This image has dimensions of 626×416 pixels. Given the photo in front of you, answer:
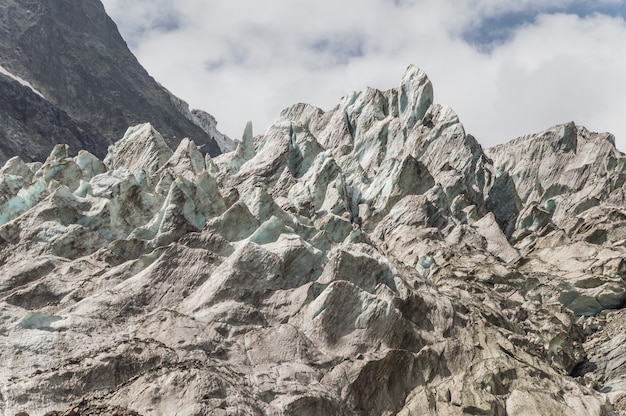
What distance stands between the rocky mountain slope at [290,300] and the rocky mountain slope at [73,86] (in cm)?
6778

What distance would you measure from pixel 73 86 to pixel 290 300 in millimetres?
137008

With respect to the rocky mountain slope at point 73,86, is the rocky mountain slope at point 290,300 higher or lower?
lower

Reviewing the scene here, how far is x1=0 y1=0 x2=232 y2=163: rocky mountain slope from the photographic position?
130 m

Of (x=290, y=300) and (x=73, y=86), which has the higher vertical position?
(x=73, y=86)

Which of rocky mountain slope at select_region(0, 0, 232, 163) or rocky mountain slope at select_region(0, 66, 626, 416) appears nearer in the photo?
rocky mountain slope at select_region(0, 66, 626, 416)

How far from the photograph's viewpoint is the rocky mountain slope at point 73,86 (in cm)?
13012

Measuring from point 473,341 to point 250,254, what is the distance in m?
11.3

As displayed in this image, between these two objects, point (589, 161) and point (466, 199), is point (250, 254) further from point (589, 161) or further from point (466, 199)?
point (589, 161)

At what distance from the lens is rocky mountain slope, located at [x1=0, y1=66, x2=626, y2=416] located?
25.0 m

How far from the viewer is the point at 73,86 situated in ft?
506

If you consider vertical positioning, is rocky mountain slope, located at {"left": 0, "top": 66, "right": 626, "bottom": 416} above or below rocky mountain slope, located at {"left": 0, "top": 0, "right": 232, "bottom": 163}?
below

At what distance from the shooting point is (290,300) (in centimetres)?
3136

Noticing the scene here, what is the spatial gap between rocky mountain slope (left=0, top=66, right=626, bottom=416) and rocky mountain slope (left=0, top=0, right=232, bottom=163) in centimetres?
6778

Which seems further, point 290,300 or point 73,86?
point 73,86
